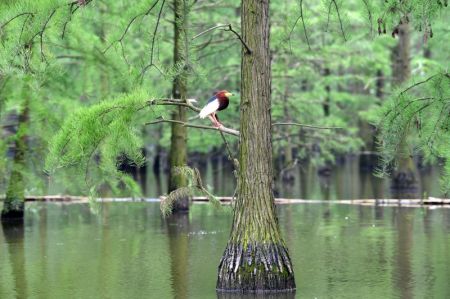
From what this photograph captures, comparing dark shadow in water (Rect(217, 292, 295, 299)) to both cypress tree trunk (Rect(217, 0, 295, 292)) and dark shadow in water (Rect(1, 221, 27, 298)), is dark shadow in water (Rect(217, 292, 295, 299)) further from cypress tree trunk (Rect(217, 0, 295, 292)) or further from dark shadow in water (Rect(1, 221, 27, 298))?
dark shadow in water (Rect(1, 221, 27, 298))

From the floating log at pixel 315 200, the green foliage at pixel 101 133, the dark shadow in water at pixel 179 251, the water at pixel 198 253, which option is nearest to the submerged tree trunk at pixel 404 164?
the floating log at pixel 315 200

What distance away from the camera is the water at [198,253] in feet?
41.4

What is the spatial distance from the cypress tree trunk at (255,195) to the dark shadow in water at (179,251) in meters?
0.91

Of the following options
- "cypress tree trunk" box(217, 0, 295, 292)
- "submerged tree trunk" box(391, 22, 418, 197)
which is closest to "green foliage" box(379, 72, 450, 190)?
"cypress tree trunk" box(217, 0, 295, 292)

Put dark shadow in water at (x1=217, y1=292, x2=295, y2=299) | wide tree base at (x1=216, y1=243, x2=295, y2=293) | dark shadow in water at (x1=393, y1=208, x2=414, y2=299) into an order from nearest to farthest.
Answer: dark shadow in water at (x1=217, y1=292, x2=295, y2=299) → wide tree base at (x1=216, y1=243, x2=295, y2=293) → dark shadow in water at (x1=393, y1=208, x2=414, y2=299)

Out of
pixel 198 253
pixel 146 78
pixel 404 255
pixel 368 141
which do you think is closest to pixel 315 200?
pixel 198 253

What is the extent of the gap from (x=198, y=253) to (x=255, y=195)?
4.65 metres

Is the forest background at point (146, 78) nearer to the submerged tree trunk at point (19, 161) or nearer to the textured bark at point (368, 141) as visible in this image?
the submerged tree trunk at point (19, 161)

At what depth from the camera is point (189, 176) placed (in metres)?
12.6

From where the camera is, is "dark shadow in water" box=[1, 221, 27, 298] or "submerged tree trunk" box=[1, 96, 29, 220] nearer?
"dark shadow in water" box=[1, 221, 27, 298]

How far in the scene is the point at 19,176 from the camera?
2209 centimetres

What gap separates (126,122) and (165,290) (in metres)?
2.39

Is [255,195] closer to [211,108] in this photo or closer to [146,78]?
[211,108]

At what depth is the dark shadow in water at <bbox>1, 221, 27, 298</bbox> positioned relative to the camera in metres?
13.2
